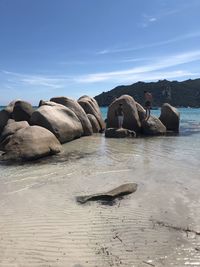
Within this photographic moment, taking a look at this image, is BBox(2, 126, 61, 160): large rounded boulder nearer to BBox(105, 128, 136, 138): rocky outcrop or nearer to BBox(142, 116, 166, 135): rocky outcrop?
BBox(105, 128, 136, 138): rocky outcrop

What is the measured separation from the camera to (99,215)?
7062 mm

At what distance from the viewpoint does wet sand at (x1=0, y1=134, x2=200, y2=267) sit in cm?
543

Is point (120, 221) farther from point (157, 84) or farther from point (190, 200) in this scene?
point (157, 84)

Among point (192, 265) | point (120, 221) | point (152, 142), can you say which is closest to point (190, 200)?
point (120, 221)

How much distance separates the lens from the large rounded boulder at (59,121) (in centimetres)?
1692

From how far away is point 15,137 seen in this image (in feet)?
44.8

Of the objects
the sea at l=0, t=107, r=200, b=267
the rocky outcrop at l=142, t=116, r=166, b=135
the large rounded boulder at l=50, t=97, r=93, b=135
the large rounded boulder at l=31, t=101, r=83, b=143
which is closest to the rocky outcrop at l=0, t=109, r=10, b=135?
the large rounded boulder at l=50, t=97, r=93, b=135

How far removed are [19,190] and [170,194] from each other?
142 inches

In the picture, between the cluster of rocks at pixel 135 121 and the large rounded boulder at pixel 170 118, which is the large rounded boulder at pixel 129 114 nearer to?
the cluster of rocks at pixel 135 121

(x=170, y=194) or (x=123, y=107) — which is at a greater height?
(x=123, y=107)

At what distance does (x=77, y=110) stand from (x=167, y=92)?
285 ft

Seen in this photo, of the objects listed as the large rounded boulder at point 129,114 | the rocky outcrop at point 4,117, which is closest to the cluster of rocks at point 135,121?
the large rounded boulder at point 129,114

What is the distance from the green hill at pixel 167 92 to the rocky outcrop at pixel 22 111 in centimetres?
7686

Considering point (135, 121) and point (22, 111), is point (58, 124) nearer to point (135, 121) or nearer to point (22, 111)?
point (22, 111)
